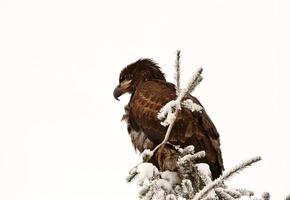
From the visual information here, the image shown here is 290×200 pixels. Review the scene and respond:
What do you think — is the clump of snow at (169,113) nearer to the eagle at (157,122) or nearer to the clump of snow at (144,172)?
the clump of snow at (144,172)

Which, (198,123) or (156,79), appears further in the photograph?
(156,79)

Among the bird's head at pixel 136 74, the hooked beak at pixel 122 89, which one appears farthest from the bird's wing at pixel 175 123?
the hooked beak at pixel 122 89

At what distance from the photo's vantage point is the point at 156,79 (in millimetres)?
8422

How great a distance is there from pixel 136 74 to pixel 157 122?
1.78m

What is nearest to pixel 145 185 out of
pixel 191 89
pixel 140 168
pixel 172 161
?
pixel 140 168

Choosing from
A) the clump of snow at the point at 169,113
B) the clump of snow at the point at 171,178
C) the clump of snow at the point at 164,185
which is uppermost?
the clump of snow at the point at 169,113

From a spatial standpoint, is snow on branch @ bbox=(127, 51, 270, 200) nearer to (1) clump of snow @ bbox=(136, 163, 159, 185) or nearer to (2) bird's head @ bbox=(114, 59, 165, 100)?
(1) clump of snow @ bbox=(136, 163, 159, 185)

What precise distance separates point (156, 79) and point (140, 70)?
0.42 metres

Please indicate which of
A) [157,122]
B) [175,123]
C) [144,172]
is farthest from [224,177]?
[157,122]

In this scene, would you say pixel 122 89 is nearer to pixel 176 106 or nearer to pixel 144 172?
pixel 144 172

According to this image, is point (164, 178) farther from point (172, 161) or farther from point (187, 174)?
point (172, 161)

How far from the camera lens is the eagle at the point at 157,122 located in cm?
649

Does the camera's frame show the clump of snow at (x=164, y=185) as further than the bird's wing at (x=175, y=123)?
No

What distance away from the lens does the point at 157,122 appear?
23.3 ft
